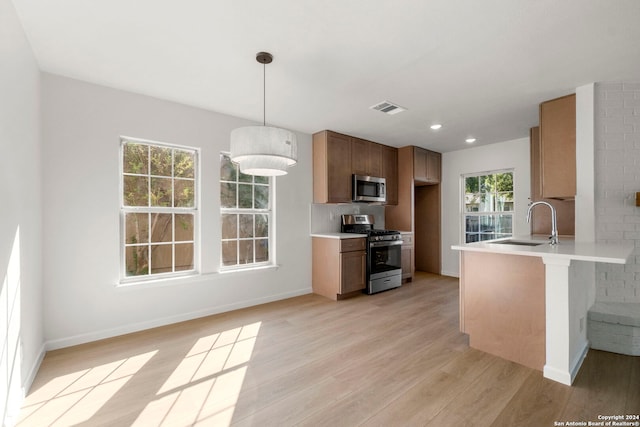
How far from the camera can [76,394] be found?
2.05 meters

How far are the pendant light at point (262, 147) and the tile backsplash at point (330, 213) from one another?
2.38m

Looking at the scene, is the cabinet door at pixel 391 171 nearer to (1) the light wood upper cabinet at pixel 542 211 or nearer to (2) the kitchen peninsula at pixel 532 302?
(1) the light wood upper cabinet at pixel 542 211

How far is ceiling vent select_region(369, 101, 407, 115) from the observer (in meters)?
3.44

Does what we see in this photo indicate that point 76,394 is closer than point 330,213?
Yes

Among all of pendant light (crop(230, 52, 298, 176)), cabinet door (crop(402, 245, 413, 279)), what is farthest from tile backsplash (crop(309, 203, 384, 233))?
pendant light (crop(230, 52, 298, 176))

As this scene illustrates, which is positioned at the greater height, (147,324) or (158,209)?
(158,209)

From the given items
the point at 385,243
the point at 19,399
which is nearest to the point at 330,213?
the point at 385,243

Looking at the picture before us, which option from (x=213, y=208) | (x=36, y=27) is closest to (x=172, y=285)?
(x=213, y=208)

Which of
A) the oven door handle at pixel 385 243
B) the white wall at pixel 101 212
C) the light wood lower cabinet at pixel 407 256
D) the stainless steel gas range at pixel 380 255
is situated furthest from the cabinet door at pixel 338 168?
the white wall at pixel 101 212

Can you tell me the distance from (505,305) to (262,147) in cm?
233

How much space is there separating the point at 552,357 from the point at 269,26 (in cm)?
312

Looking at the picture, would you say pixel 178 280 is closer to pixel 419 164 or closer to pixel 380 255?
pixel 380 255

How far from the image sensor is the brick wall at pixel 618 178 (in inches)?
113

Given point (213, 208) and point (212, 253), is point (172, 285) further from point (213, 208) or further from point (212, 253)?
point (213, 208)
